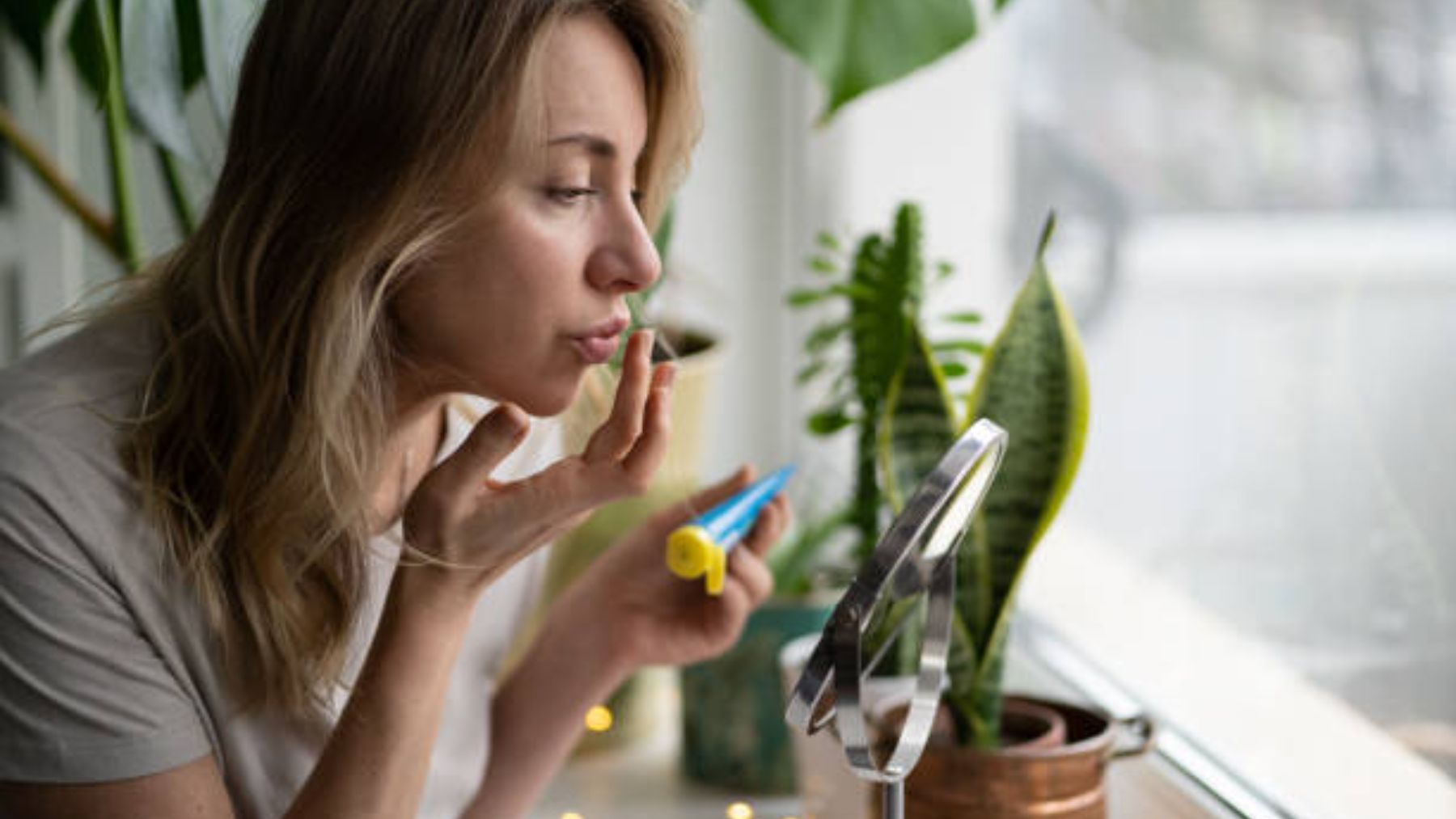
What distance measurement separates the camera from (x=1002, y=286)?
4.65ft

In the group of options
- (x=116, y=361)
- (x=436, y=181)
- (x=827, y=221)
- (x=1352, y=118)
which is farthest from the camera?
(x=827, y=221)

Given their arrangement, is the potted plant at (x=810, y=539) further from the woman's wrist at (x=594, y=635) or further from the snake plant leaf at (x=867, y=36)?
A: the woman's wrist at (x=594, y=635)

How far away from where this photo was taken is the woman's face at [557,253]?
72 centimetres

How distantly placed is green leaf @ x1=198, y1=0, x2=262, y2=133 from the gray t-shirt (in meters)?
0.16

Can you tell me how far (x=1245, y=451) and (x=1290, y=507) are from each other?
2.3 inches

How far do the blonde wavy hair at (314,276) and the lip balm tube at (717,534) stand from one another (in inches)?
6.3

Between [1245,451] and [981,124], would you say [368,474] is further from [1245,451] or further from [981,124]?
[981,124]

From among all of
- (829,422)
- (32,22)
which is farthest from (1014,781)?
(32,22)

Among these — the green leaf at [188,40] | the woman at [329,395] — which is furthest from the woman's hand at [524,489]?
the green leaf at [188,40]

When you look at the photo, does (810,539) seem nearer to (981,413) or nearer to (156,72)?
(981,413)

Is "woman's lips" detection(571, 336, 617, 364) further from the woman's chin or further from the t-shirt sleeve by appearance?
the t-shirt sleeve

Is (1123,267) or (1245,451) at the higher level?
(1123,267)

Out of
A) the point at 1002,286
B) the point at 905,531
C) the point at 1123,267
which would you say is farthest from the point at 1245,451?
the point at 905,531

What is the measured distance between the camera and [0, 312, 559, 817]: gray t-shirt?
743mm
